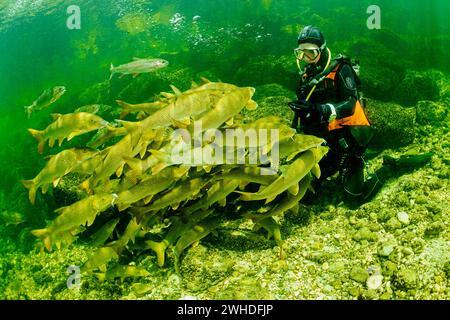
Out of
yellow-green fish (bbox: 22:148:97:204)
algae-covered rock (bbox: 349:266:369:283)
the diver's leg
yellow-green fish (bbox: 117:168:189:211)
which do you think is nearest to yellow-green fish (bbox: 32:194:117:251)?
yellow-green fish (bbox: 117:168:189:211)

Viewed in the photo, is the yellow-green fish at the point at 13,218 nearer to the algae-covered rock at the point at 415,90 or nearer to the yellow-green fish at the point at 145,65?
the yellow-green fish at the point at 145,65

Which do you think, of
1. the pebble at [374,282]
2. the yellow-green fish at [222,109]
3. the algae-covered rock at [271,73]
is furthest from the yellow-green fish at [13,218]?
the algae-covered rock at [271,73]

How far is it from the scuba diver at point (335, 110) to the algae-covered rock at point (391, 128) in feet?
5.21

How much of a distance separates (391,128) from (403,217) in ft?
8.72

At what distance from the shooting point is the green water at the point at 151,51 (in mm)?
9203

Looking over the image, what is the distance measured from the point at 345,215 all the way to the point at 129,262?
3.11m

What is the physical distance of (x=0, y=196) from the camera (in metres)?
8.53

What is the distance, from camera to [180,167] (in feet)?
11.6

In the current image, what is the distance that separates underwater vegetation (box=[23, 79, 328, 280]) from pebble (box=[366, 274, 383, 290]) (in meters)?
1.01

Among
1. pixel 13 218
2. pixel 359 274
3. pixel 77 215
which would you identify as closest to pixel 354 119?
pixel 359 274

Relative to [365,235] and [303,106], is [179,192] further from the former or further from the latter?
[365,235]
